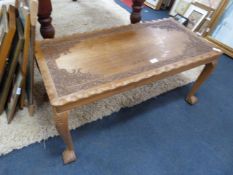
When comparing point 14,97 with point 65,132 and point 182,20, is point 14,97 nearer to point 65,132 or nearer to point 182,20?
point 65,132

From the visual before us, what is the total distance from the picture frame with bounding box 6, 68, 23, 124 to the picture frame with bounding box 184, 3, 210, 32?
1904 millimetres

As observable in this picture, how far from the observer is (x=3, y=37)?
3.20ft

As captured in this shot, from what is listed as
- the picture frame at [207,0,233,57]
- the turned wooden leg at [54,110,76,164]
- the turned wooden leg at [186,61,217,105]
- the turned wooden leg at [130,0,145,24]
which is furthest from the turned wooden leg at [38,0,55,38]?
the picture frame at [207,0,233,57]

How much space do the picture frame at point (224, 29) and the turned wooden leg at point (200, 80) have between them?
903mm

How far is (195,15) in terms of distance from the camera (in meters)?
2.22

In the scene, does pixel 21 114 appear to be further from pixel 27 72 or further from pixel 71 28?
pixel 71 28

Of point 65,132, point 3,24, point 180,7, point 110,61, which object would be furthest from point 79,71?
point 180,7

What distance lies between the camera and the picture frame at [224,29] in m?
1.96

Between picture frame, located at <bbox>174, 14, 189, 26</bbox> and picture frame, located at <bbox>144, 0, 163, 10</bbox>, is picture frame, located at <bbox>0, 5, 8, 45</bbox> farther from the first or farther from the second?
picture frame, located at <bbox>144, 0, 163, 10</bbox>

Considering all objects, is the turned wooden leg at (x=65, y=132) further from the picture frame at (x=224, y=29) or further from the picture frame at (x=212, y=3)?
the picture frame at (x=212, y=3)

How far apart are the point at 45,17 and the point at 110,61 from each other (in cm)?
52

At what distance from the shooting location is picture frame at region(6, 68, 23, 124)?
1080 mm

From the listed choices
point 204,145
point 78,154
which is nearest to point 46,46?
point 78,154

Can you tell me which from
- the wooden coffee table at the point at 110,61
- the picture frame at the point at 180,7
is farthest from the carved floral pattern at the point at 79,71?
the picture frame at the point at 180,7
